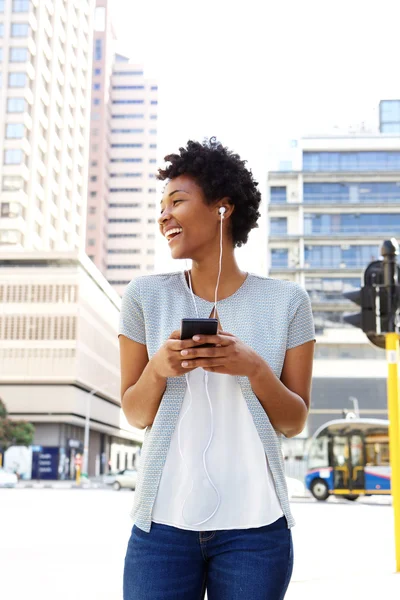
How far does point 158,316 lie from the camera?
2.16 meters

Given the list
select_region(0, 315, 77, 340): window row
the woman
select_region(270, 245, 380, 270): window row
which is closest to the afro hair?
the woman

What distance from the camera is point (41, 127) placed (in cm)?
8106

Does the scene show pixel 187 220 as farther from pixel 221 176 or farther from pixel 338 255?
pixel 338 255

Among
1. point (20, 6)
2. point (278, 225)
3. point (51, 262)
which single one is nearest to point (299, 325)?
point (278, 225)

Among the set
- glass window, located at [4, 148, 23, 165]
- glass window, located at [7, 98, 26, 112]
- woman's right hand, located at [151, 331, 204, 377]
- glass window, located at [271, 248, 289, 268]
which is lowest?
woman's right hand, located at [151, 331, 204, 377]

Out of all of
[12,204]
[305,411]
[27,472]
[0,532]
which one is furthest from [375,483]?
[12,204]

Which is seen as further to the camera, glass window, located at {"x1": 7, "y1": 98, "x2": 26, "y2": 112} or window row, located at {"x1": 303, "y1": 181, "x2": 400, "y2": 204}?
glass window, located at {"x1": 7, "y1": 98, "x2": 26, "y2": 112}

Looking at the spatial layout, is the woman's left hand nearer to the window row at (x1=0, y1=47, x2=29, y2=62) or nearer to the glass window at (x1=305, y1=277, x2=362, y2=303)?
the glass window at (x1=305, y1=277, x2=362, y2=303)

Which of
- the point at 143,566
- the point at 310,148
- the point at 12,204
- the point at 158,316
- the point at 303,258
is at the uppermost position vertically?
the point at 310,148

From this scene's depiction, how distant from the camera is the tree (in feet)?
188

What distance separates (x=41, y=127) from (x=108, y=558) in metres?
75.7

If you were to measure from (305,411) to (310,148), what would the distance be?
71.4 meters

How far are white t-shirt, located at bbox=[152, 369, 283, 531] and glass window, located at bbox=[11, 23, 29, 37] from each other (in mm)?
81610

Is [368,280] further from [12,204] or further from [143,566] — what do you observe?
[12,204]
